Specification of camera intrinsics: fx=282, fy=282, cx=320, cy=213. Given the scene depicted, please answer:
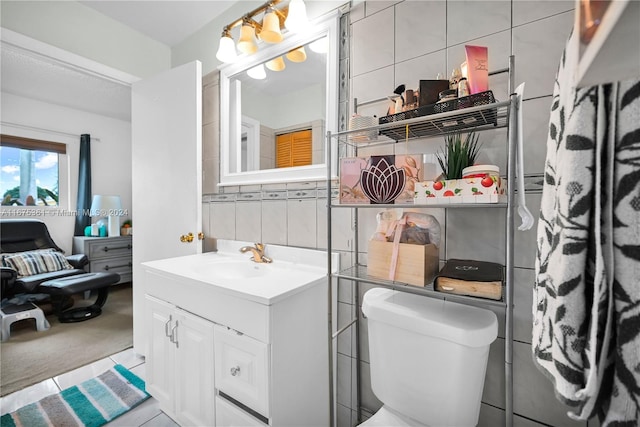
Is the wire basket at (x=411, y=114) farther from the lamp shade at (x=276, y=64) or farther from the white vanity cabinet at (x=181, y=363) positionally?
the white vanity cabinet at (x=181, y=363)

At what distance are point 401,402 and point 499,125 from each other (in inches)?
39.2

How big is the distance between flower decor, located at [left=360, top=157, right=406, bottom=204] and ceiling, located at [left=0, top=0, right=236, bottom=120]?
1.56 meters

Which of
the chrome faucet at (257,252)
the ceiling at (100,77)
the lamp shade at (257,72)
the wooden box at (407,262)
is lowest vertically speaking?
the chrome faucet at (257,252)

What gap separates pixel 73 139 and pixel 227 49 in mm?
3265

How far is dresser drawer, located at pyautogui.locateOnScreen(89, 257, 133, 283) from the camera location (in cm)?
344

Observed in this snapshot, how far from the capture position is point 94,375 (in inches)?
71.2

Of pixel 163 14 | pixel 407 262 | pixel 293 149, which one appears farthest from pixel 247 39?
pixel 407 262

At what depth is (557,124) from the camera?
512mm

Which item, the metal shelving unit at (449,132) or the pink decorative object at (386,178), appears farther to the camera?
the pink decorative object at (386,178)

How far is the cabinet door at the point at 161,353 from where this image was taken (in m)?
1.33

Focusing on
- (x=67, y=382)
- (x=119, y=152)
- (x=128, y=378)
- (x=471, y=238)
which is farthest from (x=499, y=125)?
(x=119, y=152)

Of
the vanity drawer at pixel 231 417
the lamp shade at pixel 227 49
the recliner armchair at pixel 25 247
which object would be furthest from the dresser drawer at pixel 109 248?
the vanity drawer at pixel 231 417

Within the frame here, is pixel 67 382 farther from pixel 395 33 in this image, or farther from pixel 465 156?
pixel 395 33

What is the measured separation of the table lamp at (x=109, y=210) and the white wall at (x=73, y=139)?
1.04 ft
